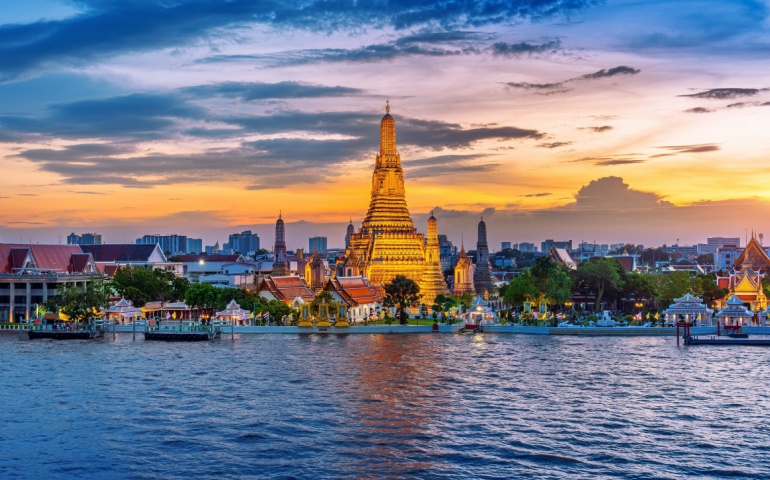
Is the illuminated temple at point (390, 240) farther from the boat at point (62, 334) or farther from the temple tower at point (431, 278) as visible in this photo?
the boat at point (62, 334)

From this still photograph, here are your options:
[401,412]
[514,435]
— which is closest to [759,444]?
[514,435]

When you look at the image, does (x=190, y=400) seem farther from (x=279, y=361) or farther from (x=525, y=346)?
(x=525, y=346)

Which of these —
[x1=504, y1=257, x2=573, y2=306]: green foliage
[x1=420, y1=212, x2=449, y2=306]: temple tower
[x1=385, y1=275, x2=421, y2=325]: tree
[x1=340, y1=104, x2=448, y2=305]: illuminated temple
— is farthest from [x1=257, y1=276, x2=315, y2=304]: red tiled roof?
[x1=504, y1=257, x2=573, y2=306]: green foliage

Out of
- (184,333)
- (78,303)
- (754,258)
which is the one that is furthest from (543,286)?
(78,303)

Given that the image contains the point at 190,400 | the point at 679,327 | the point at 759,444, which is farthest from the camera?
the point at 679,327

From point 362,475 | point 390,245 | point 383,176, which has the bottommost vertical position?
point 362,475

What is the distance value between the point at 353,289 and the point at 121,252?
4601 centimetres

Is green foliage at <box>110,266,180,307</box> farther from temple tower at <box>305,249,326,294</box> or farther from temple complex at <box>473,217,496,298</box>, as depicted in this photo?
temple complex at <box>473,217,496,298</box>

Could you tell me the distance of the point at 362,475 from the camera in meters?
27.6

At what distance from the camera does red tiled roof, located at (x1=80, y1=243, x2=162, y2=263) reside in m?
115

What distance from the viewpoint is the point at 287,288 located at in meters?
83.1

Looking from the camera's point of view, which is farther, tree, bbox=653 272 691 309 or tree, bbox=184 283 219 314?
tree, bbox=653 272 691 309

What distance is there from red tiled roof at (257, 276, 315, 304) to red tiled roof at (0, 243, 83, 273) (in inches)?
923

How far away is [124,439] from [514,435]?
612 inches
